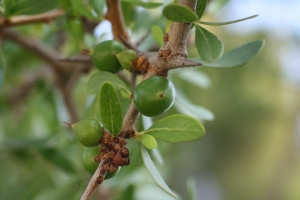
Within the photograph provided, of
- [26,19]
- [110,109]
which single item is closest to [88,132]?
[110,109]

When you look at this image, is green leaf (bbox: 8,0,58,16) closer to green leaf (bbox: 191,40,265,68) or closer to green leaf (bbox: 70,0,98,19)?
green leaf (bbox: 70,0,98,19)

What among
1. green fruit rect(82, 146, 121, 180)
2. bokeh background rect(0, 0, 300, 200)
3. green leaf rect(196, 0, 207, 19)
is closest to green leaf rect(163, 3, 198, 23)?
green leaf rect(196, 0, 207, 19)

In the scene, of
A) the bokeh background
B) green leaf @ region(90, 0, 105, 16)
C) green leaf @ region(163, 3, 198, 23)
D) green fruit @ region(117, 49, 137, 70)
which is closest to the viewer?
green leaf @ region(163, 3, 198, 23)

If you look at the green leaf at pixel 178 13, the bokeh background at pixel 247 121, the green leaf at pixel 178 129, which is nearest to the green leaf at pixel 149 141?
the green leaf at pixel 178 129

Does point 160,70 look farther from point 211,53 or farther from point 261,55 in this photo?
point 261,55

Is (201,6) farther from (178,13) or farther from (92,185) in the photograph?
(92,185)
